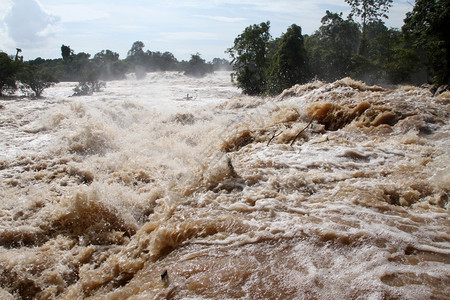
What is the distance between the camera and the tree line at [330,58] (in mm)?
15422

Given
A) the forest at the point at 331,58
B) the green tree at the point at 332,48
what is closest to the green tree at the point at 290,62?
the forest at the point at 331,58

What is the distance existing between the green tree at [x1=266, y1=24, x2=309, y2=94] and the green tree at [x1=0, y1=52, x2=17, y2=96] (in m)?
14.5

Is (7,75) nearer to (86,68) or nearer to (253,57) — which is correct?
(253,57)

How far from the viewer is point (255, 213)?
283cm

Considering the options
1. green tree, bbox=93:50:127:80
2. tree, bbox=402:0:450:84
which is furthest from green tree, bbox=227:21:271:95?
green tree, bbox=93:50:127:80

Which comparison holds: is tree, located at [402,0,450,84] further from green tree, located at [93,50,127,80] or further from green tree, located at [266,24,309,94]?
green tree, located at [93,50,127,80]

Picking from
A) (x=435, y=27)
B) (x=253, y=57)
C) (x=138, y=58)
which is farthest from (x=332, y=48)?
(x=138, y=58)

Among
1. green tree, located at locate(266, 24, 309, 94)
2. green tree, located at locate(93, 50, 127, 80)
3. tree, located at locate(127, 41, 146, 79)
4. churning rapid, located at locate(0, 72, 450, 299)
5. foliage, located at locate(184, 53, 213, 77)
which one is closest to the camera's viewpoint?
churning rapid, located at locate(0, 72, 450, 299)

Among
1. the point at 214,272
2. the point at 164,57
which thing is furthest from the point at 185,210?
the point at 164,57

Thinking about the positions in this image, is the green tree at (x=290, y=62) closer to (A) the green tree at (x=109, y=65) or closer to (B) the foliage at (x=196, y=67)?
(B) the foliage at (x=196, y=67)

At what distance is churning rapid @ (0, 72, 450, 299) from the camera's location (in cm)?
205

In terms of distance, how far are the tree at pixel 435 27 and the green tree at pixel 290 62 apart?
17.3ft

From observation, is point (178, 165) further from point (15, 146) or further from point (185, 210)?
point (15, 146)

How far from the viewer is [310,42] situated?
21.1 m
